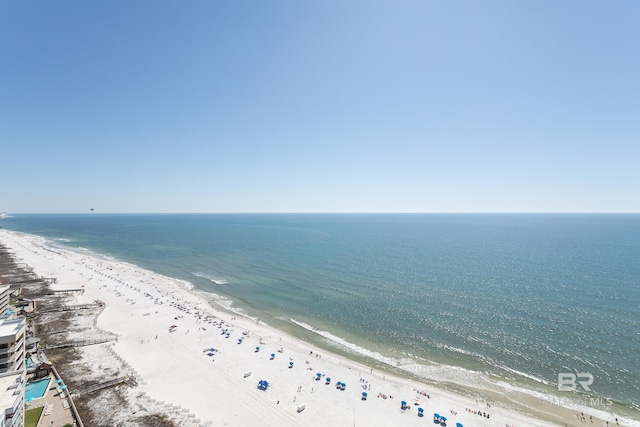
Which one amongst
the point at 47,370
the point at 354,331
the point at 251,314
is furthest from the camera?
the point at 251,314

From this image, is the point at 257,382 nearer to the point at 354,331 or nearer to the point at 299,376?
the point at 299,376

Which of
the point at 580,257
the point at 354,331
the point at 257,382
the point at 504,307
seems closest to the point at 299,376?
the point at 257,382

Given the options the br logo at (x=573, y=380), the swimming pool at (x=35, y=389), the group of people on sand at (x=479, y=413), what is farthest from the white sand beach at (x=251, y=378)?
the swimming pool at (x=35, y=389)

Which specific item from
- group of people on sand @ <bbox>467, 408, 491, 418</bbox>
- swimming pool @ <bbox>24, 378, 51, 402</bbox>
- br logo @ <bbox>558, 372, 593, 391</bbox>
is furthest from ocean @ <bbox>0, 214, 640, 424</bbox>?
swimming pool @ <bbox>24, 378, 51, 402</bbox>

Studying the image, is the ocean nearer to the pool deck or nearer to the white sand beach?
the white sand beach

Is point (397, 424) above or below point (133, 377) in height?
below

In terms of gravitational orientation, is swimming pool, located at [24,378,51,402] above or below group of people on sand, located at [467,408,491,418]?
above
